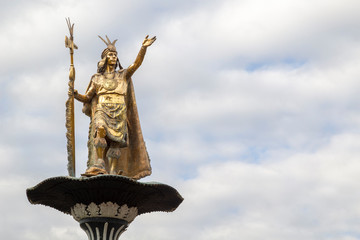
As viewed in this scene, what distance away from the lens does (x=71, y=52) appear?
16.8m

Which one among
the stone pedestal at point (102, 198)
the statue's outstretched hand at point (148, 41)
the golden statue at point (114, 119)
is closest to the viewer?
the stone pedestal at point (102, 198)

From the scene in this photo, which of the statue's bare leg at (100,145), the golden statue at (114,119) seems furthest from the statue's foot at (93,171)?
the statue's bare leg at (100,145)

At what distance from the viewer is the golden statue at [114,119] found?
53.3 ft

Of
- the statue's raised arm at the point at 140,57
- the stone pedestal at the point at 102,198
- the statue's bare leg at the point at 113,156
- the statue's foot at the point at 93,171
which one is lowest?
the stone pedestal at the point at 102,198

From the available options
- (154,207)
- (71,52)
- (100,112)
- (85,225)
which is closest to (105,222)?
(85,225)

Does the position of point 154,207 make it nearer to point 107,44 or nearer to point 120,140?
point 120,140

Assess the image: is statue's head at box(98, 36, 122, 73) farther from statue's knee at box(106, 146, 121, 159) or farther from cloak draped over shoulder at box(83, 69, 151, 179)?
statue's knee at box(106, 146, 121, 159)

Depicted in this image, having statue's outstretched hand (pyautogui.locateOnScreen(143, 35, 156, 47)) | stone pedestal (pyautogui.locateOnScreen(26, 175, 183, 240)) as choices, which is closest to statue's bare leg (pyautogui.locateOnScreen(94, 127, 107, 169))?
stone pedestal (pyautogui.locateOnScreen(26, 175, 183, 240))

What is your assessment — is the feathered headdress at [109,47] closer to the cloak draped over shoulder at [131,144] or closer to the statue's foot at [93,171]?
the cloak draped over shoulder at [131,144]

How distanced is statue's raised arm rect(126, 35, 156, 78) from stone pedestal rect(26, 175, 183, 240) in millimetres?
3543

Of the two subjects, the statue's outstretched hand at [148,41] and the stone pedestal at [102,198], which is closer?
the stone pedestal at [102,198]

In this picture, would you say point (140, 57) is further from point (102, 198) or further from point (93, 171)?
point (102, 198)

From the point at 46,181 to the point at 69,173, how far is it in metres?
1.46

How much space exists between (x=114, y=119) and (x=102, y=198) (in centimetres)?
221
